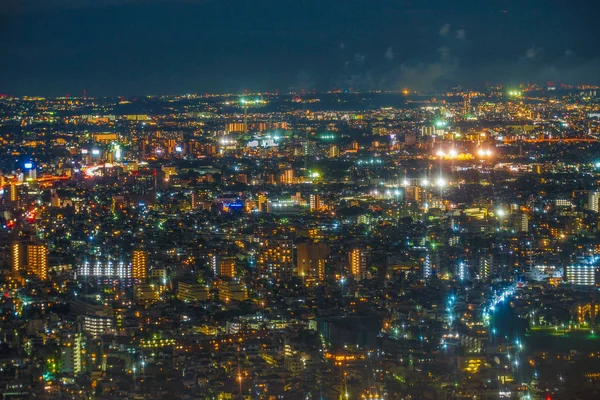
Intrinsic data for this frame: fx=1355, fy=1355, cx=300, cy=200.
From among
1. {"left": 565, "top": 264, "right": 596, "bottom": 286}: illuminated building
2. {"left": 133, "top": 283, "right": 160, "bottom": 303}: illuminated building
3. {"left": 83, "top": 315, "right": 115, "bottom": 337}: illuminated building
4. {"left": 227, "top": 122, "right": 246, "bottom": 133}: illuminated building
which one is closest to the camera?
{"left": 83, "top": 315, "right": 115, "bottom": 337}: illuminated building

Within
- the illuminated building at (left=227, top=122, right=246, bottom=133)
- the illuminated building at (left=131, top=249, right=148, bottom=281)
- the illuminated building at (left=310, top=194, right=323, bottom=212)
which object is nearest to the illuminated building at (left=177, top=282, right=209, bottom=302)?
the illuminated building at (left=131, top=249, right=148, bottom=281)

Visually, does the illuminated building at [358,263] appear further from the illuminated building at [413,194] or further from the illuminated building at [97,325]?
the illuminated building at [413,194]

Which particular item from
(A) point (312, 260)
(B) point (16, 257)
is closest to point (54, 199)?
(B) point (16, 257)

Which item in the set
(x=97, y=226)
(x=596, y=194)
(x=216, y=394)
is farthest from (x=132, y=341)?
(x=596, y=194)

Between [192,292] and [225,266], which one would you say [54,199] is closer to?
[225,266]

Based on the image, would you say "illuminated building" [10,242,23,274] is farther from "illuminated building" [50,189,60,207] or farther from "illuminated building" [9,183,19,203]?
"illuminated building" [9,183,19,203]

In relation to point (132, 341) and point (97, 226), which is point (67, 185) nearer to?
point (97, 226)

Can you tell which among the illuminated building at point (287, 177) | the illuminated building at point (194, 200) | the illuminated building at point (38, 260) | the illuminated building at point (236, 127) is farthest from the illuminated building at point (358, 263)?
the illuminated building at point (236, 127)
